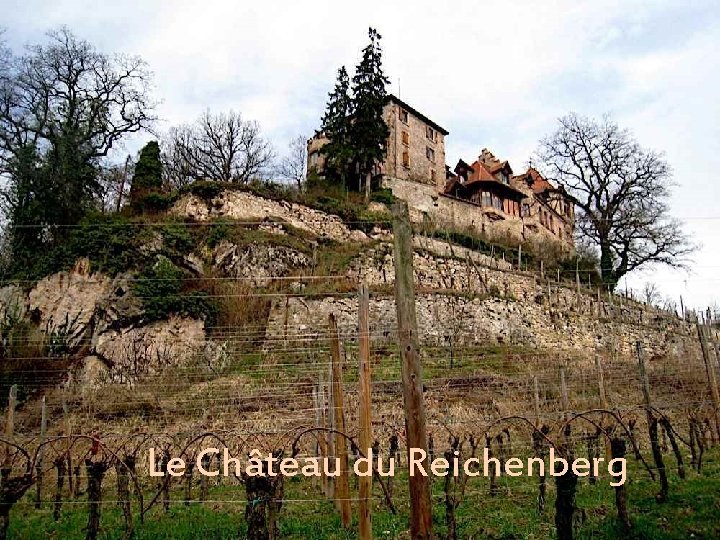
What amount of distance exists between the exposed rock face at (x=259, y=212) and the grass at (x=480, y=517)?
18591 mm

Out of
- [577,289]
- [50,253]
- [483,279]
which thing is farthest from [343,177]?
[50,253]

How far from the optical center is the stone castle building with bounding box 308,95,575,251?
40375 mm

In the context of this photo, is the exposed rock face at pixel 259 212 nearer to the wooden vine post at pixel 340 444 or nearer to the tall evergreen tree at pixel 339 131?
the tall evergreen tree at pixel 339 131

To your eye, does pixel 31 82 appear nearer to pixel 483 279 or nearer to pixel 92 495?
pixel 483 279

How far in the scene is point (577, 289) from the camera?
2872cm

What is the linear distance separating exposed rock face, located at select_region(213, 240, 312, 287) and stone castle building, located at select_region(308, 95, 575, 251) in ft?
46.9

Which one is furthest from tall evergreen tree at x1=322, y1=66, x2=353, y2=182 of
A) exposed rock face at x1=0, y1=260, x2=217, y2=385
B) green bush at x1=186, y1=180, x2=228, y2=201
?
exposed rock face at x1=0, y1=260, x2=217, y2=385

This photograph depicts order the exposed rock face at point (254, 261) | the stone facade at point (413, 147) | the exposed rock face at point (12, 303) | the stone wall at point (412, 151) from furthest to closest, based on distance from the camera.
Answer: the stone facade at point (413, 147) → the stone wall at point (412, 151) → the exposed rock face at point (254, 261) → the exposed rock face at point (12, 303)

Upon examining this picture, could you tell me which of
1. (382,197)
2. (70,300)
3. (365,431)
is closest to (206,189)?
(70,300)

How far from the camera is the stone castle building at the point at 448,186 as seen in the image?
132 ft

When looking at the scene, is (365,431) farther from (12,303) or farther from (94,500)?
(12,303)

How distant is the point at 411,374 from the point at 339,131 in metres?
33.4

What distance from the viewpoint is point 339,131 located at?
37375mm

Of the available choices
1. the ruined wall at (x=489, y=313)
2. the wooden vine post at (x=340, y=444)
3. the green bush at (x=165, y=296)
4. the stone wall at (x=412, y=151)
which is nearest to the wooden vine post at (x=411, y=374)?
the wooden vine post at (x=340, y=444)
